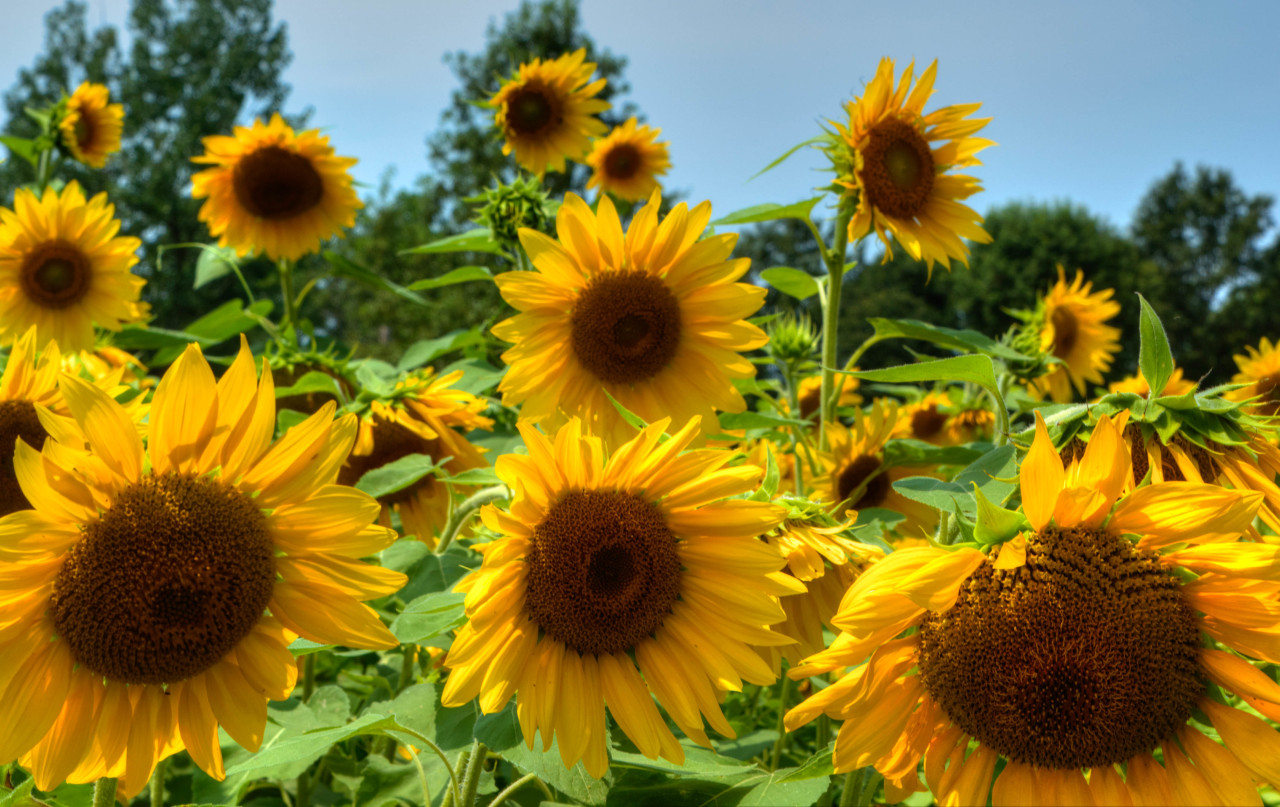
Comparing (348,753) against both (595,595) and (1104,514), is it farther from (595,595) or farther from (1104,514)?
(1104,514)

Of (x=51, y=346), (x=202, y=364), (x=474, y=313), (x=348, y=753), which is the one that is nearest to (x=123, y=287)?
(x=51, y=346)

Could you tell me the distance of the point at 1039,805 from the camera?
3.49 ft

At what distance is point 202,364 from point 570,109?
3.14 metres

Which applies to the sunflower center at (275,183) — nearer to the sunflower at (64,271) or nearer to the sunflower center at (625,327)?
the sunflower at (64,271)

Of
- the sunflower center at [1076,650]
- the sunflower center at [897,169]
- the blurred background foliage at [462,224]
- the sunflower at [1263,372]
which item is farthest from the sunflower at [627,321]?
the blurred background foliage at [462,224]

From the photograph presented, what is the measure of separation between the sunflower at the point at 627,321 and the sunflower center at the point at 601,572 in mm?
457

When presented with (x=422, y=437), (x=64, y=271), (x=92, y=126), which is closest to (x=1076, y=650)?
(x=422, y=437)

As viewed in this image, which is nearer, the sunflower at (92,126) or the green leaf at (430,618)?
the green leaf at (430,618)

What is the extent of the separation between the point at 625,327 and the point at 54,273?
7.20 ft

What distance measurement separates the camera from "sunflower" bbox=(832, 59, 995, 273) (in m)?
2.09

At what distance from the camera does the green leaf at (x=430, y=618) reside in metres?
1.23

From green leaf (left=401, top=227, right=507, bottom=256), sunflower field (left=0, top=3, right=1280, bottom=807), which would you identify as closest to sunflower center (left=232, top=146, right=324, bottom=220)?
green leaf (left=401, top=227, right=507, bottom=256)

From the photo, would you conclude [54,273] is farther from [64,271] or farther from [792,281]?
[792,281]

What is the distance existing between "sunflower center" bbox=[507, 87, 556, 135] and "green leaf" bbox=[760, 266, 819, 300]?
2.03 meters
